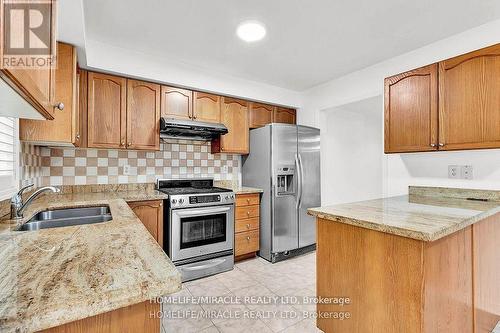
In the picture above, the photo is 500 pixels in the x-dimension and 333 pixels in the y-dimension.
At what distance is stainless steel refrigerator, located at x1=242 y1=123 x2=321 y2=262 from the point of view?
3053 mm

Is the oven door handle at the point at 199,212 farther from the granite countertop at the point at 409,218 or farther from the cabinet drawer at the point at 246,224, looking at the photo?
the granite countertop at the point at 409,218

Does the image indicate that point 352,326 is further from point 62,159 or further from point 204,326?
point 62,159

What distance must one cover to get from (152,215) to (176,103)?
1.29 metres

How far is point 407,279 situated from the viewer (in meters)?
1.19

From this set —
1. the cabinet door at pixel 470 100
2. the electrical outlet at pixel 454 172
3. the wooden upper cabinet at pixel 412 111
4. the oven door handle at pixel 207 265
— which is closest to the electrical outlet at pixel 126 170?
the oven door handle at pixel 207 265

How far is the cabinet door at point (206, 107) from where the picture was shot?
3.00 meters

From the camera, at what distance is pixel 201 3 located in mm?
1799

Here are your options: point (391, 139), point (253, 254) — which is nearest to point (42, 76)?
Answer: point (391, 139)

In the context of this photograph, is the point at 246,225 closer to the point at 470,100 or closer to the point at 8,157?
the point at 8,157

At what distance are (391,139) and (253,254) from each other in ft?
6.81

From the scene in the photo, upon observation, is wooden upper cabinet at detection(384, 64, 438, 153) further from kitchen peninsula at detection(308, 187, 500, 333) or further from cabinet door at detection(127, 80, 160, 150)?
cabinet door at detection(127, 80, 160, 150)

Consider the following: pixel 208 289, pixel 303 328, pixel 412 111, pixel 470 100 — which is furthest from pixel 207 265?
pixel 470 100

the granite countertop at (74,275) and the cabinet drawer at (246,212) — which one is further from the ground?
the granite countertop at (74,275)

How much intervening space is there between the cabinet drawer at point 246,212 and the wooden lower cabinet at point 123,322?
92.3 inches
